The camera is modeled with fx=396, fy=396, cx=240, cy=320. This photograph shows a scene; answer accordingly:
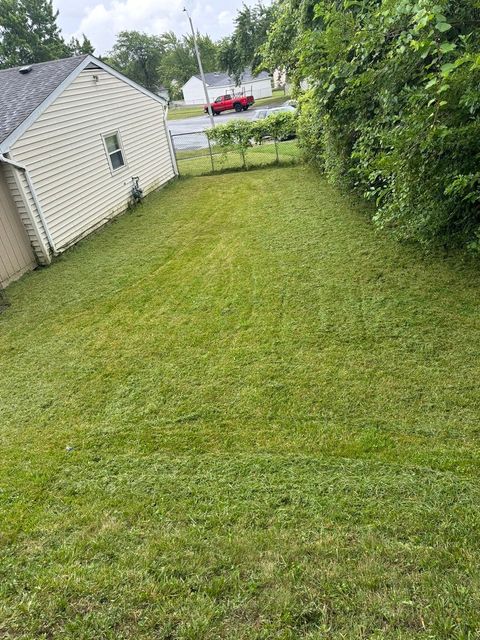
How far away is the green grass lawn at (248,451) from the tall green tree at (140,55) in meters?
66.9

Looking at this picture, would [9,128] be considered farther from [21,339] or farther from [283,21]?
[283,21]

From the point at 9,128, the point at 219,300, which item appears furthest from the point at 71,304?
the point at 9,128

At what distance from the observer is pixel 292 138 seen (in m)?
16.0

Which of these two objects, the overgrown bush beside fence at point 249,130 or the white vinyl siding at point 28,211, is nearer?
the white vinyl siding at point 28,211

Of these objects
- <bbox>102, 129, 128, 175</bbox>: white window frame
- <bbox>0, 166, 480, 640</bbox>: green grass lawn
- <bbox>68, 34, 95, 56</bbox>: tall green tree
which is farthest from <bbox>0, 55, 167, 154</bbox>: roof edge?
<bbox>68, 34, 95, 56</bbox>: tall green tree

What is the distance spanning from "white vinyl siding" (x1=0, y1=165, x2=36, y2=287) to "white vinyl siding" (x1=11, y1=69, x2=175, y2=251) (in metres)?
0.49

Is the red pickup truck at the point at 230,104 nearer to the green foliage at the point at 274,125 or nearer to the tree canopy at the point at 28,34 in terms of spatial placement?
the tree canopy at the point at 28,34

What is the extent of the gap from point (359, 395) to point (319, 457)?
77cm

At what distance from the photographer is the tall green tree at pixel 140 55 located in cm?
6062

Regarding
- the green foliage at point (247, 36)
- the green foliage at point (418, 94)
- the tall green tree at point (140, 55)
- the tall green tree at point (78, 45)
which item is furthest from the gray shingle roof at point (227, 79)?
the green foliage at point (418, 94)

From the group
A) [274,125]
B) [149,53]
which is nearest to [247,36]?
[274,125]

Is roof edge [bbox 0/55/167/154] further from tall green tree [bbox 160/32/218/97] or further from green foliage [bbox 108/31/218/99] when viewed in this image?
green foliage [bbox 108/31/218/99]

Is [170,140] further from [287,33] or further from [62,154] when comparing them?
[62,154]

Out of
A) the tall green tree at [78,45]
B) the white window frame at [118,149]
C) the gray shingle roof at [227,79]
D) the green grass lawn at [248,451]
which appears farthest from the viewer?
the tall green tree at [78,45]
